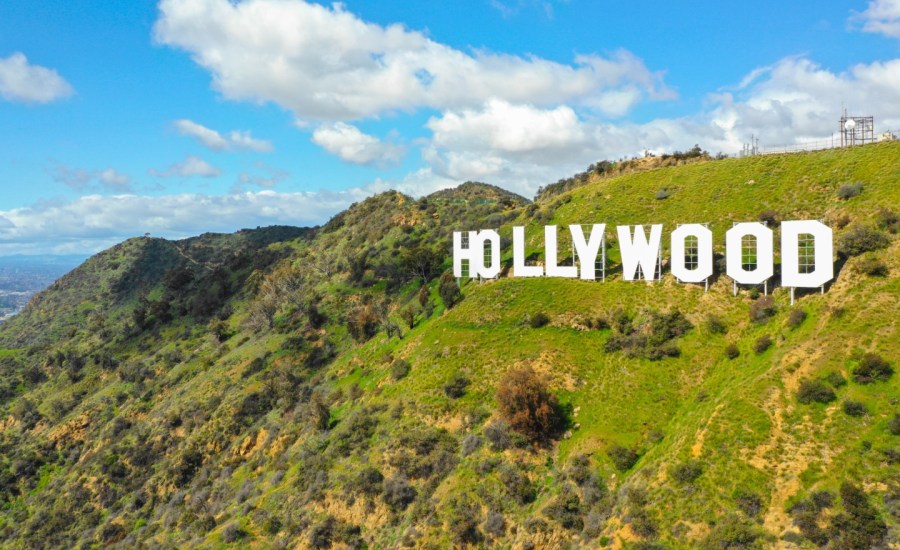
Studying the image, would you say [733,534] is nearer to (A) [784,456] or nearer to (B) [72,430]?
(A) [784,456]

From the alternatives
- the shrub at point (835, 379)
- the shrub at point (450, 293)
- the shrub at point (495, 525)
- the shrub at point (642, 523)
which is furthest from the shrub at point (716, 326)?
the shrub at point (450, 293)

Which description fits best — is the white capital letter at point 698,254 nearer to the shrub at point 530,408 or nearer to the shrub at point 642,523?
the shrub at point 530,408

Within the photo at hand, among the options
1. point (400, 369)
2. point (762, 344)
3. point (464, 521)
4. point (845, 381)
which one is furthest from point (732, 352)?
point (400, 369)

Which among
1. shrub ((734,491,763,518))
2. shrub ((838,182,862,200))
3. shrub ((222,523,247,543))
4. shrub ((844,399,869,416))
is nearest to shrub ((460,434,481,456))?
shrub ((734,491,763,518))

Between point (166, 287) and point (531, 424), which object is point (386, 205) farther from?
point (531, 424)

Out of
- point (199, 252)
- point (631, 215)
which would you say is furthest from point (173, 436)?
point (199, 252)

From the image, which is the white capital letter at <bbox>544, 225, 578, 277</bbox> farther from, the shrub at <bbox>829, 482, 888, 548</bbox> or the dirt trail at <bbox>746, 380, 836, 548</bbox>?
the shrub at <bbox>829, 482, 888, 548</bbox>
